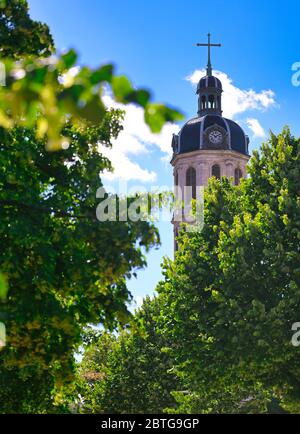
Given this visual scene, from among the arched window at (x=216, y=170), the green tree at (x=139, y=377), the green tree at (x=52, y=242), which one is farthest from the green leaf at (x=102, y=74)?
the arched window at (x=216, y=170)

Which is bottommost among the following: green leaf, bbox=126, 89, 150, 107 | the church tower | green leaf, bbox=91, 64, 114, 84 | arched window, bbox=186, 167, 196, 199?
green leaf, bbox=126, 89, 150, 107

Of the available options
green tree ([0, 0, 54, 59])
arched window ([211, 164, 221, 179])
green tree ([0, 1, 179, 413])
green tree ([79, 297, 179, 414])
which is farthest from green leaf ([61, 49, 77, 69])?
arched window ([211, 164, 221, 179])

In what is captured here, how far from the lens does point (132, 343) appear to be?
148ft

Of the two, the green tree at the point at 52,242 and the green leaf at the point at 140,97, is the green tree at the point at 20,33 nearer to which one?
the green tree at the point at 52,242

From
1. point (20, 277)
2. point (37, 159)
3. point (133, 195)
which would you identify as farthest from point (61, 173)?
point (20, 277)

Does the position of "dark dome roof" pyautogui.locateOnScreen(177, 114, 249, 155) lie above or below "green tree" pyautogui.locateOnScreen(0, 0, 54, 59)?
above

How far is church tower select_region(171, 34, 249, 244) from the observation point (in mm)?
88750

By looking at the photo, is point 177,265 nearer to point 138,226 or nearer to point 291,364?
point 291,364

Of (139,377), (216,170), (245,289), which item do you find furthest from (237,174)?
(245,289)

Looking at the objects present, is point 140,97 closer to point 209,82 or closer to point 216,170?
point 209,82

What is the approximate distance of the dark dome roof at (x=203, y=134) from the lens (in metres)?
89.1

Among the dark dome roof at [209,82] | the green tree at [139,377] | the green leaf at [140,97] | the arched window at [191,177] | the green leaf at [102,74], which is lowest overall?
the green leaf at [140,97]

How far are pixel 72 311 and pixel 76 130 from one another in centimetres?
397

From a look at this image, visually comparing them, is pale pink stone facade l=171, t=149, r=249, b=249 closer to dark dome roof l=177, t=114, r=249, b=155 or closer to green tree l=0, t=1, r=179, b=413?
dark dome roof l=177, t=114, r=249, b=155
